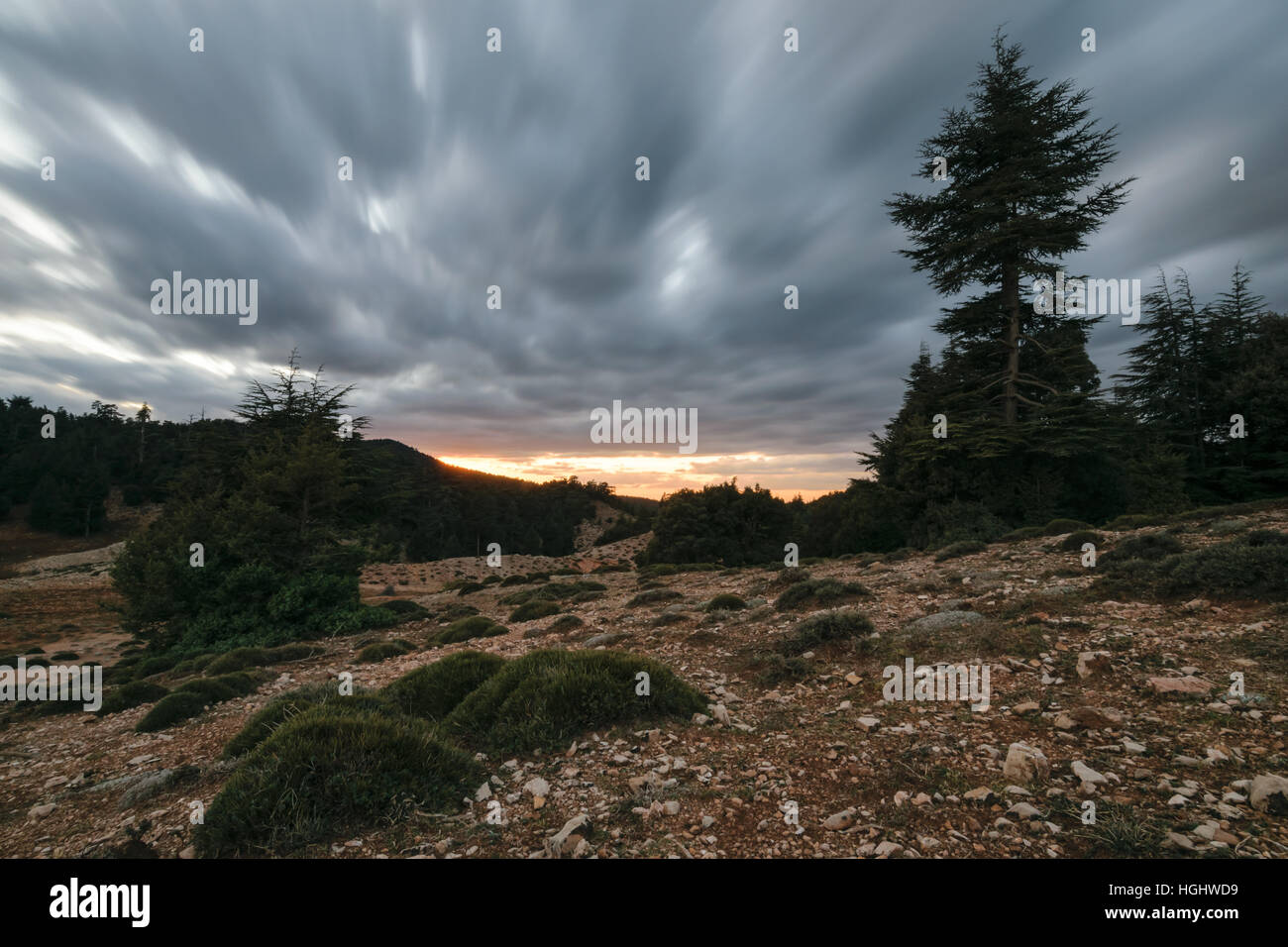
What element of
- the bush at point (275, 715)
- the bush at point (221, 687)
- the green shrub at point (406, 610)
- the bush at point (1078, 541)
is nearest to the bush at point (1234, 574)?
the bush at point (1078, 541)

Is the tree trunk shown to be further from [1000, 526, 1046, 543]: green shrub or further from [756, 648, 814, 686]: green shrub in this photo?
[756, 648, 814, 686]: green shrub

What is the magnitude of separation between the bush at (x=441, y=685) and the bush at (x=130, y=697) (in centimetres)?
842

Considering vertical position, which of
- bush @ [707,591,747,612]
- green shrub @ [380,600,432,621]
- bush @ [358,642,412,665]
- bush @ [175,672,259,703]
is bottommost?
green shrub @ [380,600,432,621]

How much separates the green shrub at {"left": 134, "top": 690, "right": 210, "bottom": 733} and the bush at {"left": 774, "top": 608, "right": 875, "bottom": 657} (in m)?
11.0

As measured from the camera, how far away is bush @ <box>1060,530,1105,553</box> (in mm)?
12664

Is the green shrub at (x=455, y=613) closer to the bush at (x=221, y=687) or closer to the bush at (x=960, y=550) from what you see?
the bush at (x=221, y=687)

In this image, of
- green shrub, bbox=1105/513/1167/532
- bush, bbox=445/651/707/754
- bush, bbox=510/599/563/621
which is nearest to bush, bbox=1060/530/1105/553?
green shrub, bbox=1105/513/1167/532

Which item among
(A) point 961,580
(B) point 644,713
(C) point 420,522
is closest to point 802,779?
(B) point 644,713

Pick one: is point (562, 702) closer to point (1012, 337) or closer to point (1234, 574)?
point (1234, 574)

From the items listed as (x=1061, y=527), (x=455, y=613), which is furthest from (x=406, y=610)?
(x=1061, y=527)

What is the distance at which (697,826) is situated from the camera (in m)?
3.65
